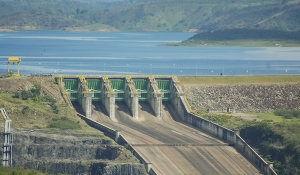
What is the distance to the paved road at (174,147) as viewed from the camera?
386 ft

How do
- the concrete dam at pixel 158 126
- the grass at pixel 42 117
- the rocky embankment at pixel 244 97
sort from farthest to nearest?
the rocky embankment at pixel 244 97
the grass at pixel 42 117
the concrete dam at pixel 158 126

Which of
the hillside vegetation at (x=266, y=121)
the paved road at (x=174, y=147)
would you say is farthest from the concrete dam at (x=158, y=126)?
the hillside vegetation at (x=266, y=121)

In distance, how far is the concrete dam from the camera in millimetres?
118938

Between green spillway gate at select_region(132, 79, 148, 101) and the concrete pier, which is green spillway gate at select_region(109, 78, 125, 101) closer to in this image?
green spillway gate at select_region(132, 79, 148, 101)

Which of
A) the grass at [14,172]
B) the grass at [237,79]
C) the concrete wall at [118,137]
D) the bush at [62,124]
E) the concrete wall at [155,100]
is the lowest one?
the grass at [14,172]

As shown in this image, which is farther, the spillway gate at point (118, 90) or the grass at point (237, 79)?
the grass at point (237, 79)

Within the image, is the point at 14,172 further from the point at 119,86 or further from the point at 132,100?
the point at 119,86

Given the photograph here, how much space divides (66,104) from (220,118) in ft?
63.2

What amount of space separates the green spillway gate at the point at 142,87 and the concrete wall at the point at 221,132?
3.87 metres

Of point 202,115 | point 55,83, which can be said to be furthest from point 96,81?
point 202,115

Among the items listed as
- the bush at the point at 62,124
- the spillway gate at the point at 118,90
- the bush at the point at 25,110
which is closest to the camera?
the bush at the point at 62,124

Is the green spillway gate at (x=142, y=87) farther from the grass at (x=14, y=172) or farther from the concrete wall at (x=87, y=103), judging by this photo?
the grass at (x=14, y=172)

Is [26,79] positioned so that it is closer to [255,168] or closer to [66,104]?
[66,104]

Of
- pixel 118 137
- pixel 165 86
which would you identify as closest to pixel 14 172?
pixel 118 137
